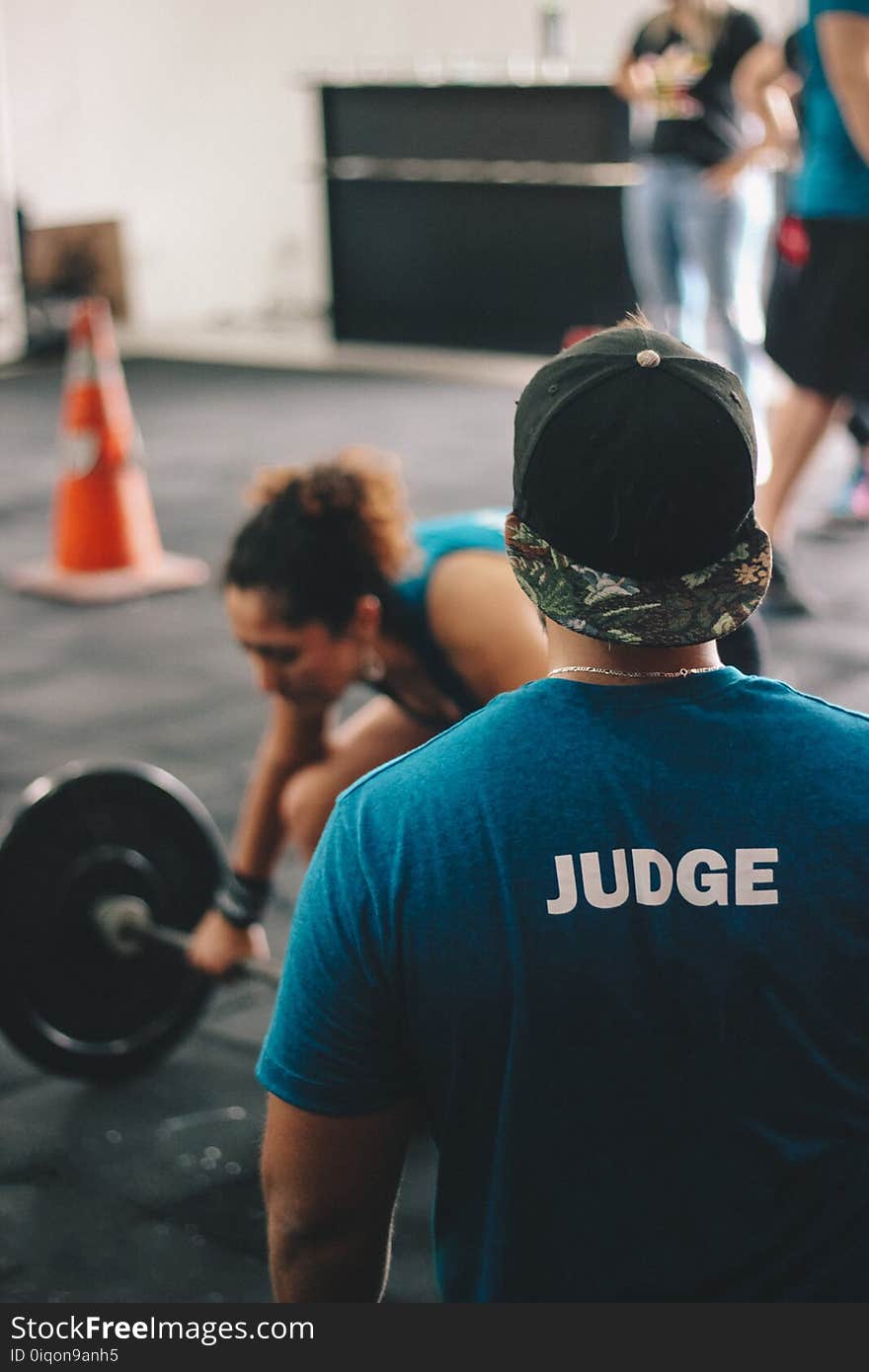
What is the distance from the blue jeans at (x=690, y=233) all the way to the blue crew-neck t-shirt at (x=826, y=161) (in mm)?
1968

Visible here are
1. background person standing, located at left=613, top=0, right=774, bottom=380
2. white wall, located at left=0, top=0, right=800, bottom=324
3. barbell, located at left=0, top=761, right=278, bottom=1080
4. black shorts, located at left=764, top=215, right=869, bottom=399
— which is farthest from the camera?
white wall, located at left=0, top=0, right=800, bottom=324

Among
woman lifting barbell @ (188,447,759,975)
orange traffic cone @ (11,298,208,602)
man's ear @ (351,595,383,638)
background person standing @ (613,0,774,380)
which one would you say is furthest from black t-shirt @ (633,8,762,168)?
man's ear @ (351,595,383,638)

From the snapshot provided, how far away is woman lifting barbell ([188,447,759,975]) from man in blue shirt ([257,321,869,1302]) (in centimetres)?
99

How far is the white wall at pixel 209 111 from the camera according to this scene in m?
10.1

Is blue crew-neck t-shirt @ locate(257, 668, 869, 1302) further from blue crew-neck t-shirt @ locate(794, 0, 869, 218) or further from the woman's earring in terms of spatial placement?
blue crew-neck t-shirt @ locate(794, 0, 869, 218)

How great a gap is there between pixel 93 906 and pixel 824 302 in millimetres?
2482

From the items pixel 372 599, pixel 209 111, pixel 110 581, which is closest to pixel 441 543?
pixel 372 599

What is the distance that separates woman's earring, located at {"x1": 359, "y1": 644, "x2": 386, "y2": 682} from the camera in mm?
2287

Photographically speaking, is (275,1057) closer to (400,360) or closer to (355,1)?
(400,360)

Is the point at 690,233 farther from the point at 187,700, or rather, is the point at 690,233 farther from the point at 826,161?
the point at 187,700

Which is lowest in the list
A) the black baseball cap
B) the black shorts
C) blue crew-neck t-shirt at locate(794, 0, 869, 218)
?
the black shorts

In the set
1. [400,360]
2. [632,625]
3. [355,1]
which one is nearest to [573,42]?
[355,1]

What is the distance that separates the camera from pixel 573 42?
1004 cm

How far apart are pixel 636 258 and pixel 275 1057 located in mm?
7534
